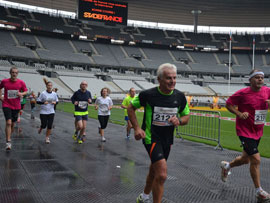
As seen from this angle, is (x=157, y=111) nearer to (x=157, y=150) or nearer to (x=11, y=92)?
(x=157, y=150)

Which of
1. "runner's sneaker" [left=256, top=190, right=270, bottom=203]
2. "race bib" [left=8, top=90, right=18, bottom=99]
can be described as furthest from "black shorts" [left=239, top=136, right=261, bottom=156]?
"race bib" [left=8, top=90, right=18, bottom=99]

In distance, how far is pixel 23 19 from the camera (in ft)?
192

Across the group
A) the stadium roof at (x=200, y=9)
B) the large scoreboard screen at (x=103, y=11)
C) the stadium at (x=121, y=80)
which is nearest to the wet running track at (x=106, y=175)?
the stadium at (x=121, y=80)

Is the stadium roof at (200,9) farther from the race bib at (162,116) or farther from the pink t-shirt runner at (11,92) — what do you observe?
the race bib at (162,116)

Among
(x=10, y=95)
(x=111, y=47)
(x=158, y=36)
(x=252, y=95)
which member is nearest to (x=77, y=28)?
(x=111, y=47)

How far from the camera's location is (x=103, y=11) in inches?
1813

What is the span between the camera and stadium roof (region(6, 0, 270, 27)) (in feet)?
185

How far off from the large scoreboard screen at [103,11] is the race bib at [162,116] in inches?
1712

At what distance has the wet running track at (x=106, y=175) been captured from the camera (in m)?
4.76

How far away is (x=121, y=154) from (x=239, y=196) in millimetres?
4236

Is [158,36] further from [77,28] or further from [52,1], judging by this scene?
[52,1]

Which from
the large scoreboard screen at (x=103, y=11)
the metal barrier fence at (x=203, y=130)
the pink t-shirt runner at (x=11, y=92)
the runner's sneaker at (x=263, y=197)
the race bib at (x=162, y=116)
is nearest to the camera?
the race bib at (x=162, y=116)

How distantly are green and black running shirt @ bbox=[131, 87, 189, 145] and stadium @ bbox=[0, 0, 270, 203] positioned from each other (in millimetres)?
1275

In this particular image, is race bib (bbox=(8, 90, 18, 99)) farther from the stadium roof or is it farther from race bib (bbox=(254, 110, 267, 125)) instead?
the stadium roof
